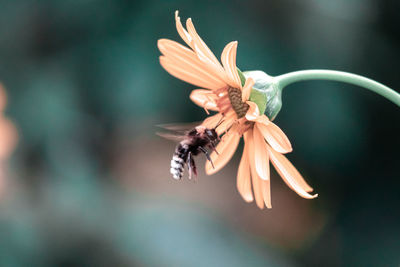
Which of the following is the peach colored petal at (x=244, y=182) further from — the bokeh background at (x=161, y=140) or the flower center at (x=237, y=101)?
the bokeh background at (x=161, y=140)

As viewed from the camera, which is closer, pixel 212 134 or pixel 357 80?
pixel 357 80

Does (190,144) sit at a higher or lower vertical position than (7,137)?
lower

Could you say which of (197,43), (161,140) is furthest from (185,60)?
(161,140)

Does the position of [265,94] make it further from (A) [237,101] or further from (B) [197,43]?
(B) [197,43]

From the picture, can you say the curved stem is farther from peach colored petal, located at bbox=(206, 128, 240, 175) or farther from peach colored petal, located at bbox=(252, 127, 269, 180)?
peach colored petal, located at bbox=(206, 128, 240, 175)

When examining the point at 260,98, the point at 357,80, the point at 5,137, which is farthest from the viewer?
the point at 5,137

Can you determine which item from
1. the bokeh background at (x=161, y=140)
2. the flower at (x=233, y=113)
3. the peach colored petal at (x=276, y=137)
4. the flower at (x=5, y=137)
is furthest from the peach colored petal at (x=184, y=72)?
the flower at (x=5, y=137)
